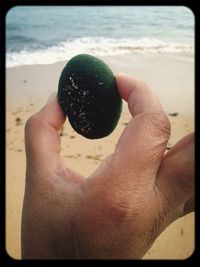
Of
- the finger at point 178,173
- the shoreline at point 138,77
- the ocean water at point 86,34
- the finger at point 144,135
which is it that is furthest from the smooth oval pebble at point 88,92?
the ocean water at point 86,34

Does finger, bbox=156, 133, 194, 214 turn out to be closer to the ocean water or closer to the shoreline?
the shoreline

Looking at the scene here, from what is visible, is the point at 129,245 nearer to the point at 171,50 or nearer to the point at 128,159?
the point at 128,159

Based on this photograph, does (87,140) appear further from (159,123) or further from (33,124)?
(159,123)

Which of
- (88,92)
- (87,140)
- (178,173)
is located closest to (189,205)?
(178,173)

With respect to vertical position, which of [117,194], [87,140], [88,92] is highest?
[88,92]

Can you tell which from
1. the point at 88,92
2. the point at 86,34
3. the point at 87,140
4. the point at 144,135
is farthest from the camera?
the point at 86,34

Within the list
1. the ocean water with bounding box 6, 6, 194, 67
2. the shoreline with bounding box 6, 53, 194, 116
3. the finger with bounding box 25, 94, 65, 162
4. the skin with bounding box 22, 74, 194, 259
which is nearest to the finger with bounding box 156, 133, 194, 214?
the skin with bounding box 22, 74, 194, 259
